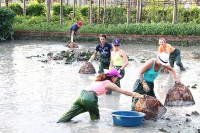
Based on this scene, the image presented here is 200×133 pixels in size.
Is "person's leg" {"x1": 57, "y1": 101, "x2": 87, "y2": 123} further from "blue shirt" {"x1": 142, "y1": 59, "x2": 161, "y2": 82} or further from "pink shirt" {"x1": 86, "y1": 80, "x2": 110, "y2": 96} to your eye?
"blue shirt" {"x1": 142, "y1": 59, "x2": 161, "y2": 82}

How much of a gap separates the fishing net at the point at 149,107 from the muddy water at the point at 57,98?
0.16 meters

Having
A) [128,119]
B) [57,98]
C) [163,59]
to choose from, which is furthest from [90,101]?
[57,98]

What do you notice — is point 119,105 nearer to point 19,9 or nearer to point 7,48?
point 7,48

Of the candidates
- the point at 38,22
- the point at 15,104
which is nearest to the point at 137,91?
the point at 15,104

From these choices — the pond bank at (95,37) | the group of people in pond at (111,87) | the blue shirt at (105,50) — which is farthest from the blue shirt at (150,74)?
the pond bank at (95,37)

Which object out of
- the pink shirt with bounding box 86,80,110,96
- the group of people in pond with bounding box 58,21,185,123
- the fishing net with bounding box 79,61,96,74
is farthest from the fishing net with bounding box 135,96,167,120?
the fishing net with bounding box 79,61,96,74

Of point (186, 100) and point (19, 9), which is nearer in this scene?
point (186, 100)

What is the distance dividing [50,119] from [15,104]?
5.64 feet

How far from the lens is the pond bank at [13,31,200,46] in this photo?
973 inches

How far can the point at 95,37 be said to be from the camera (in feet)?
84.2

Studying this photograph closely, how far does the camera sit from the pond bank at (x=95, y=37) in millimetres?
24703

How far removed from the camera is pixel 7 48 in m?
22.4

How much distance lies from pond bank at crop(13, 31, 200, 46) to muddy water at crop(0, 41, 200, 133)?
15.3ft

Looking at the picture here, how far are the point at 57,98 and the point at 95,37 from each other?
14.4 metres
